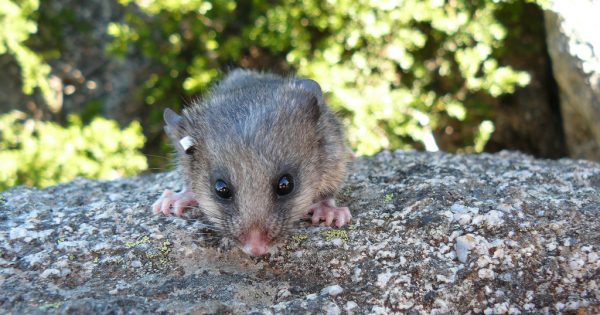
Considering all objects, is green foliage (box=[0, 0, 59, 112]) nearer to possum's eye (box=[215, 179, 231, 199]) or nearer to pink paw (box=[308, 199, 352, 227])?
possum's eye (box=[215, 179, 231, 199])

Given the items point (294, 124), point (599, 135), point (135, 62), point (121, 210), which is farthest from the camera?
point (135, 62)

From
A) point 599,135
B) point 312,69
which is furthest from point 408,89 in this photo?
point 599,135

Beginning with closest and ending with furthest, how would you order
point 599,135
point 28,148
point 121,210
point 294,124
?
point 294,124 < point 121,210 < point 599,135 < point 28,148

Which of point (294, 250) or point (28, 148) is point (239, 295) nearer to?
point (294, 250)

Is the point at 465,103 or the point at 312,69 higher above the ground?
the point at 312,69

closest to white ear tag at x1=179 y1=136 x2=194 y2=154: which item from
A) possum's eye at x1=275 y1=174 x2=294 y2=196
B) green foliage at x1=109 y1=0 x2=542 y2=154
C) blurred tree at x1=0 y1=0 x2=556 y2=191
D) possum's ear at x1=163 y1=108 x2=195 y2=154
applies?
possum's ear at x1=163 y1=108 x2=195 y2=154

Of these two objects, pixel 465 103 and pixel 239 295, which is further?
pixel 465 103

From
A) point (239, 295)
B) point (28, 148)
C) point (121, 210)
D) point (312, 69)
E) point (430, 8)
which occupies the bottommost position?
point (239, 295)
